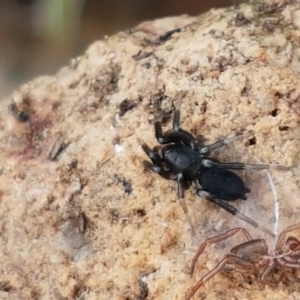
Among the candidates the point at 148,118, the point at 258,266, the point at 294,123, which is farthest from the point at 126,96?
the point at 258,266

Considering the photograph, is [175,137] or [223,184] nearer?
[223,184]

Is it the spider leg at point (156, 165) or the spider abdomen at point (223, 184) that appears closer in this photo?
the spider abdomen at point (223, 184)

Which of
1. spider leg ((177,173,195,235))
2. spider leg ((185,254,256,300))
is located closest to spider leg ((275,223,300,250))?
spider leg ((185,254,256,300))

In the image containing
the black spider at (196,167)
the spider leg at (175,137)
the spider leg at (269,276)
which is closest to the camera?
the spider leg at (269,276)

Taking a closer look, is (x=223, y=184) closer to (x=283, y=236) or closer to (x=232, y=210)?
(x=232, y=210)

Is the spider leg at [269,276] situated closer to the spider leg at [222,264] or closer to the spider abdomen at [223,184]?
the spider leg at [222,264]

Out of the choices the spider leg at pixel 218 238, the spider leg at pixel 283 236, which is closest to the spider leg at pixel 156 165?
the spider leg at pixel 218 238

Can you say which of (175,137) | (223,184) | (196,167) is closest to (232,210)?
(223,184)

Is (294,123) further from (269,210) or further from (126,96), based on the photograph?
(126,96)
